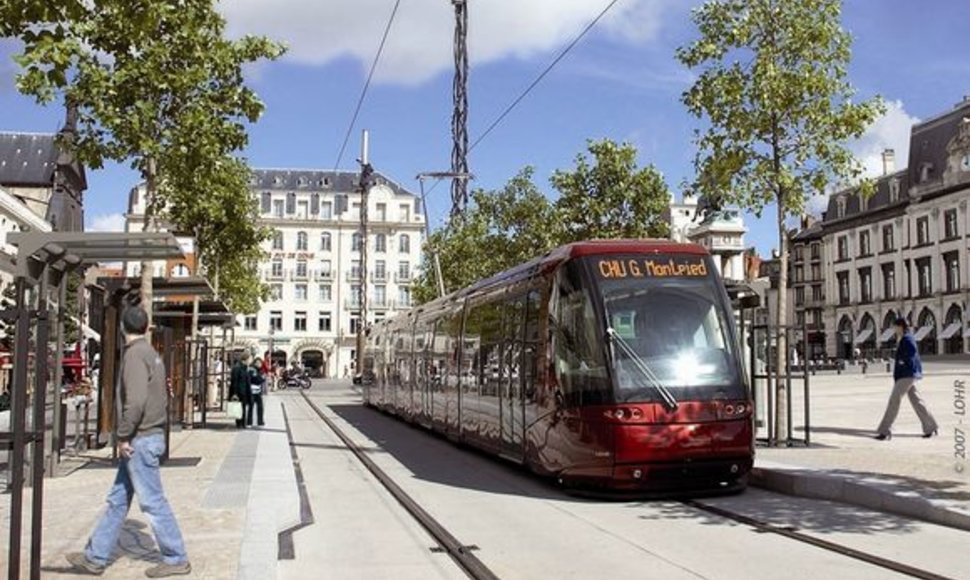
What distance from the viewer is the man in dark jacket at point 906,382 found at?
16.3 meters

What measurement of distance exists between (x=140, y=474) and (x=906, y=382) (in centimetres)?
1294

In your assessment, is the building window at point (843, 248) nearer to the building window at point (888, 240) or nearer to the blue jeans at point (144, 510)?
the building window at point (888, 240)

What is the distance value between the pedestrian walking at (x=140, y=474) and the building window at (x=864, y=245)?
101850 millimetres

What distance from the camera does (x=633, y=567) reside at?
762 cm

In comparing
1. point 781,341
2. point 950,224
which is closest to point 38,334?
point 781,341

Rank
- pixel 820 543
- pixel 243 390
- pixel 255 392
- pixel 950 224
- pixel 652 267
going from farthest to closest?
pixel 950 224 → pixel 255 392 → pixel 243 390 → pixel 652 267 → pixel 820 543

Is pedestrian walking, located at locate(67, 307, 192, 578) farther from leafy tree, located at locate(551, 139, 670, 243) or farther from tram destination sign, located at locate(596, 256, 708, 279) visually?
leafy tree, located at locate(551, 139, 670, 243)

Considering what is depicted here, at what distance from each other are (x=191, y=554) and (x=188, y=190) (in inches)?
472

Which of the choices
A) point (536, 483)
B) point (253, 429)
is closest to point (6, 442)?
point (536, 483)

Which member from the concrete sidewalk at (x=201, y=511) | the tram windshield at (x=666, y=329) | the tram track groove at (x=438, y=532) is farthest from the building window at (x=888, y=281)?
the tram windshield at (x=666, y=329)

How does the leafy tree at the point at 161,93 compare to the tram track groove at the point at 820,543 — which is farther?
the leafy tree at the point at 161,93

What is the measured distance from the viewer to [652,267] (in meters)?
11.9

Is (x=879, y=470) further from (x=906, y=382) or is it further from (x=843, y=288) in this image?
(x=843, y=288)

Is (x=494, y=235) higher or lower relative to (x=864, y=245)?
lower
